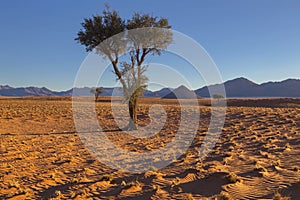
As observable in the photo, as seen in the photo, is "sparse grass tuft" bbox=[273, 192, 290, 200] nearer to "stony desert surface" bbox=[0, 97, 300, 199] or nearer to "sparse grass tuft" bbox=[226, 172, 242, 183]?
"stony desert surface" bbox=[0, 97, 300, 199]

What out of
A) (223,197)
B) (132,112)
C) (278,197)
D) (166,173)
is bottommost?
(166,173)

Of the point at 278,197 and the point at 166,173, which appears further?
the point at 166,173

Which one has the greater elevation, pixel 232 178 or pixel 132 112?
pixel 132 112

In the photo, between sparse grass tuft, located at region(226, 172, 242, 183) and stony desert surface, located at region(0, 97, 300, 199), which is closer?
stony desert surface, located at region(0, 97, 300, 199)

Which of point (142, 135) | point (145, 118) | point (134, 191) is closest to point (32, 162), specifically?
point (134, 191)

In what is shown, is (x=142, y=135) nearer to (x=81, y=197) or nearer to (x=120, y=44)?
(x=120, y=44)

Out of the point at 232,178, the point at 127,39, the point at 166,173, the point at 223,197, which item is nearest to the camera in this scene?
the point at 223,197

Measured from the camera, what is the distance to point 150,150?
41.8ft

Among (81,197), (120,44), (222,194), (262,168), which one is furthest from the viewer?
(120,44)

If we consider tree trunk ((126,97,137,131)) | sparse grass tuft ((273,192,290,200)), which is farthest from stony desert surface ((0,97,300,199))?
tree trunk ((126,97,137,131))

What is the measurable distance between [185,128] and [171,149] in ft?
24.7

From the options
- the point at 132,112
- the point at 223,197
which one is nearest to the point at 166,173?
the point at 223,197

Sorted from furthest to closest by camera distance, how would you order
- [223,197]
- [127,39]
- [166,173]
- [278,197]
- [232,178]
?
[127,39] → [166,173] → [232,178] → [223,197] → [278,197]

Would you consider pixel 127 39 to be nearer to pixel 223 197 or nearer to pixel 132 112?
pixel 132 112
